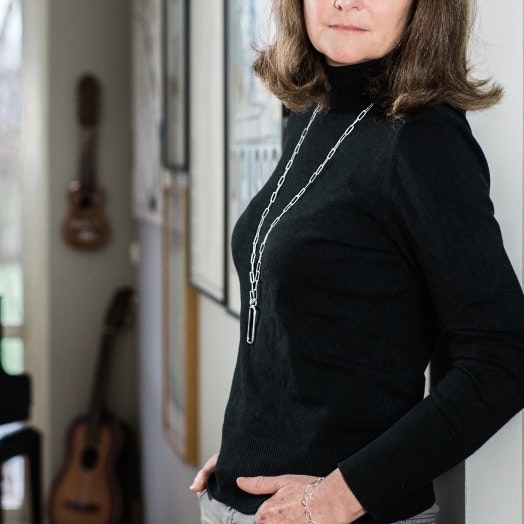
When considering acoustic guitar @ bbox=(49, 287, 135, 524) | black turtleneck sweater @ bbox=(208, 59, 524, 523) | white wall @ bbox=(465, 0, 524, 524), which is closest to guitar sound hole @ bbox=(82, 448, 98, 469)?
acoustic guitar @ bbox=(49, 287, 135, 524)

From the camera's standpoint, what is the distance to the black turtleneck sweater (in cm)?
91

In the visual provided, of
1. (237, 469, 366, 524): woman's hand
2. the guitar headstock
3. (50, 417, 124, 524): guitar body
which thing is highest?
(237, 469, 366, 524): woman's hand

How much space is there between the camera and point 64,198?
14.6ft

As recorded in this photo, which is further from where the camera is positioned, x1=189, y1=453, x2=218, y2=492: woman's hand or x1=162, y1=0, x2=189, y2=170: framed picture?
x1=162, y1=0, x2=189, y2=170: framed picture

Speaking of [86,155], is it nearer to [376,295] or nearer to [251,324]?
[251,324]

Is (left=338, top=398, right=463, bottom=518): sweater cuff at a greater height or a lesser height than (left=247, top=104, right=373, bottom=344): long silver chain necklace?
lesser

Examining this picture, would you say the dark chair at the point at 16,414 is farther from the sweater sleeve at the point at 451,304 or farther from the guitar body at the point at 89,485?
the sweater sleeve at the point at 451,304

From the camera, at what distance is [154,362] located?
3854 millimetres

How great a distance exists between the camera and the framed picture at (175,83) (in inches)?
109

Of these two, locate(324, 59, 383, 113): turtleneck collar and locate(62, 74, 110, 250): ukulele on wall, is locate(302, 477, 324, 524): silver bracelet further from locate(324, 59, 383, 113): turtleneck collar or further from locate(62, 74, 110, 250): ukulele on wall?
locate(62, 74, 110, 250): ukulele on wall

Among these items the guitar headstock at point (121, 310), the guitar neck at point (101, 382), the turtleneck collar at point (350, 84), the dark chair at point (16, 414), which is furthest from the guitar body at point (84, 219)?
the turtleneck collar at point (350, 84)

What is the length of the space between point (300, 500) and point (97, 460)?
332 centimetres

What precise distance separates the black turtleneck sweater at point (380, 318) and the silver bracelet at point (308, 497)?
0.03 metres

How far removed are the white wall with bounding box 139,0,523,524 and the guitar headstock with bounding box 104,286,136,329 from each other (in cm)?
13
